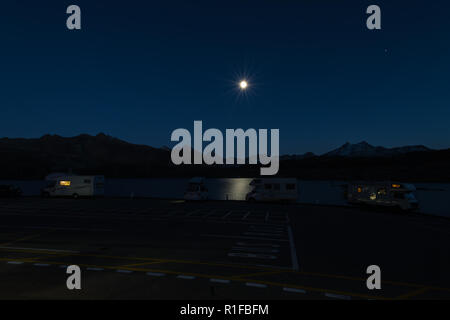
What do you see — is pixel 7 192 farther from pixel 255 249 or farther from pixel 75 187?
pixel 255 249

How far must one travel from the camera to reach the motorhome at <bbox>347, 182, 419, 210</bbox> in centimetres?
2397

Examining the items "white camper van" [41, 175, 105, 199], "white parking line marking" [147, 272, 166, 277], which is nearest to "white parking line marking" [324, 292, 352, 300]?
"white parking line marking" [147, 272, 166, 277]

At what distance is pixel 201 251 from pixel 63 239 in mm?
7643

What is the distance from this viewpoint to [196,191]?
109 ft

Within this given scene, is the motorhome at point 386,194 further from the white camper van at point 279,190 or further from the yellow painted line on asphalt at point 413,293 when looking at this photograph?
the yellow painted line on asphalt at point 413,293

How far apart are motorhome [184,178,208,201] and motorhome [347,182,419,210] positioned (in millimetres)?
18105

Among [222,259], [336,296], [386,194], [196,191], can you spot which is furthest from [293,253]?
[196,191]

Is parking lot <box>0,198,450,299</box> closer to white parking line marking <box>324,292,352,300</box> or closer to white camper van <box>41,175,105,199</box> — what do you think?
white parking line marking <box>324,292,352,300</box>

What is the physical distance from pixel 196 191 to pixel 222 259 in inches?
921

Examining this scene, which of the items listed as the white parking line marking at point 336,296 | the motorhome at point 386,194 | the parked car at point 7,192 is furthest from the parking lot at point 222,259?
the parked car at point 7,192

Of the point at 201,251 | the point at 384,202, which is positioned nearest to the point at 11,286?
the point at 201,251

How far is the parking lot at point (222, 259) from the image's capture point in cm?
731

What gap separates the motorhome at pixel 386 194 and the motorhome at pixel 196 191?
18.1 meters
